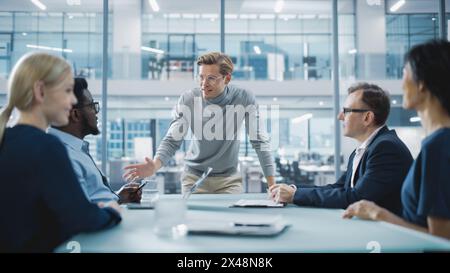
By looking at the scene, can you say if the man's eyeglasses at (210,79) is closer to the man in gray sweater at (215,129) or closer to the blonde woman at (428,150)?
the man in gray sweater at (215,129)

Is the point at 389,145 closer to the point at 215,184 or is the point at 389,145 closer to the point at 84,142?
the point at 215,184

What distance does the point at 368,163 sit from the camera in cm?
170

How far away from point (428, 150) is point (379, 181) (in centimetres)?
41

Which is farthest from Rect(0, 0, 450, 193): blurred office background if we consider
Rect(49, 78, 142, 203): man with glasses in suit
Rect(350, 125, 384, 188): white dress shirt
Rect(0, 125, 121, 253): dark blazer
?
Rect(0, 125, 121, 253): dark blazer

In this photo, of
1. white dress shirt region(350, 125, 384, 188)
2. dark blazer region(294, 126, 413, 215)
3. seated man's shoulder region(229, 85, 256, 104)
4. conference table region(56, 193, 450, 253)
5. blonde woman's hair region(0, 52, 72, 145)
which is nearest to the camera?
conference table region(56, 193, 450, 253)

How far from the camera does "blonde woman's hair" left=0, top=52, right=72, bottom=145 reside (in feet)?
3.84

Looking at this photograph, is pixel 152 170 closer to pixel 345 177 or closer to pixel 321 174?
pixel 345 177

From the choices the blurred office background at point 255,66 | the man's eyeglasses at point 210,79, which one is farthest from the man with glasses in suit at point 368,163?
the blurred office background at point 255,66

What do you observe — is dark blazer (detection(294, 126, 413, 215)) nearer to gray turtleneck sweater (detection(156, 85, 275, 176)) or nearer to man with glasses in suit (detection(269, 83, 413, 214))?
man with glasses in suit (detection(269, 83, 413, 214))

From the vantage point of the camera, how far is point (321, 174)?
8.58 metres

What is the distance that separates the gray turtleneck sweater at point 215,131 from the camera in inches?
100

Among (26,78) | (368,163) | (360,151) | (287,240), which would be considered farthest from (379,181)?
(26,78)
